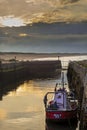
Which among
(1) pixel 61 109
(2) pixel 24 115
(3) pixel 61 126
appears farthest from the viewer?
(2) pixel 24 115

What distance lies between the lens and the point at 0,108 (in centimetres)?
5862

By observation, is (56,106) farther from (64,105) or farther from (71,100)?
(71,100)

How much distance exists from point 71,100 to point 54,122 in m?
4.75

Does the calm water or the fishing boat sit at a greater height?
the fishing boat

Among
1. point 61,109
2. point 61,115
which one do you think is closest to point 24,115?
point 61,109

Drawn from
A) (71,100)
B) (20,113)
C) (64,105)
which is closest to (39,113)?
(20,113)

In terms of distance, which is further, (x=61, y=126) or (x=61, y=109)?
(x=61, y=126)

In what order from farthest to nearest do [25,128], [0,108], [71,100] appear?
[0,108] < [71,100] < [25,128]

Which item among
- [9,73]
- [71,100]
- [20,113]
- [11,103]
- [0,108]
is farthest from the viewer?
[9,73]

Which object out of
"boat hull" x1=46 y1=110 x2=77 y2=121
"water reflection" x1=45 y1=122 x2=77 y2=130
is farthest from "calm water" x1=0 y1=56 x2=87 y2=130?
"boat hull" x1=46 y1=110 x2=77 y2=121

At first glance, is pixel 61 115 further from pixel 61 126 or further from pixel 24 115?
pixel 24 115

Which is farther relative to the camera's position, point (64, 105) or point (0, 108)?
point (0, 108)

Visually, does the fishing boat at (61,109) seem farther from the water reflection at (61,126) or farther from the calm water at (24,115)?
the calm water at (24,115)

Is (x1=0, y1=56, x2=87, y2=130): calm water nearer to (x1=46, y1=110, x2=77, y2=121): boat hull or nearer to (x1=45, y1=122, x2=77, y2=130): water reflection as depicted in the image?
(x1=45, y1=122, x2=77, y2=130): water reflection
